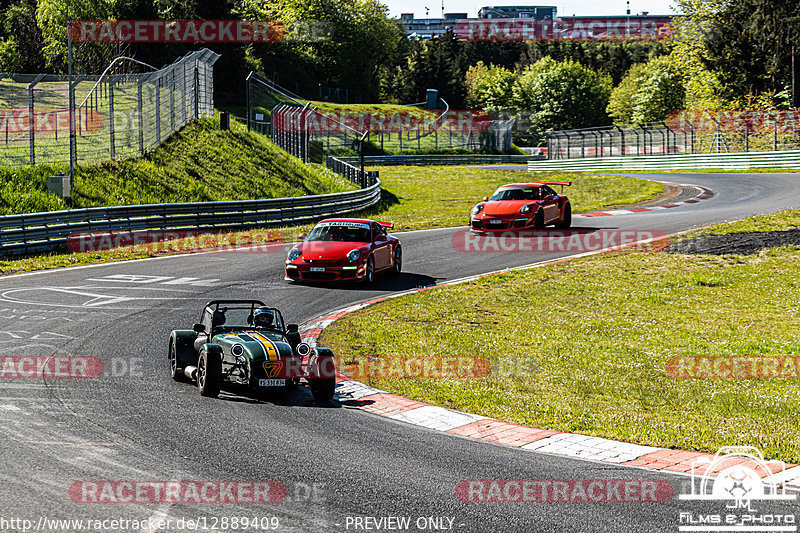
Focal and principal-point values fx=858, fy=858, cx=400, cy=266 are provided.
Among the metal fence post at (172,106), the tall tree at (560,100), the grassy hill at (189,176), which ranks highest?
the tall tree at (560,100)

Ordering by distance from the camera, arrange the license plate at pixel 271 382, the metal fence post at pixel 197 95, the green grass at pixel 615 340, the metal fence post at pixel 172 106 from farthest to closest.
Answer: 1. the metal fence post at pixel 197 95
2. the metal fence post at pixel 172 106
3. the license plate at pixel 271 382
4. the green grass at pixel 615 340

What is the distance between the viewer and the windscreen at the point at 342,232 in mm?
19531

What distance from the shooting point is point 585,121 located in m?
116

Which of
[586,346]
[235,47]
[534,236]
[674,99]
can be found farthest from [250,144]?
[674,99]

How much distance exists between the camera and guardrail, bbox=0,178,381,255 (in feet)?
73.3

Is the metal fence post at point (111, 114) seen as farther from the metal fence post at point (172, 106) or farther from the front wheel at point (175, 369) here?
the front wheel at point (175, 369)

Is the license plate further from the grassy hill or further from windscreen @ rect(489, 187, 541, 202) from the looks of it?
the grassy hill

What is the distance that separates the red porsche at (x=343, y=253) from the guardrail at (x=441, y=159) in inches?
1741

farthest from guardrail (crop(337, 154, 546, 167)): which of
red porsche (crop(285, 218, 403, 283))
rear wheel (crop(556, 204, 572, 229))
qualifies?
red porsche (crop(285, 218, 403, 283))

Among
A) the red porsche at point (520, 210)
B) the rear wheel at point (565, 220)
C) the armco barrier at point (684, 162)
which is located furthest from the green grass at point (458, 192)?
the armco barrier at point (684, 162)

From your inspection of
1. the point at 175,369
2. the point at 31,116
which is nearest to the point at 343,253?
the point at 175,369

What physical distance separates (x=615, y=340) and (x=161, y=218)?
1682cm

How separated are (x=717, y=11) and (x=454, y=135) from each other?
25.2m

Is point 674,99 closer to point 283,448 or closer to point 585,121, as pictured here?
point 585,121
